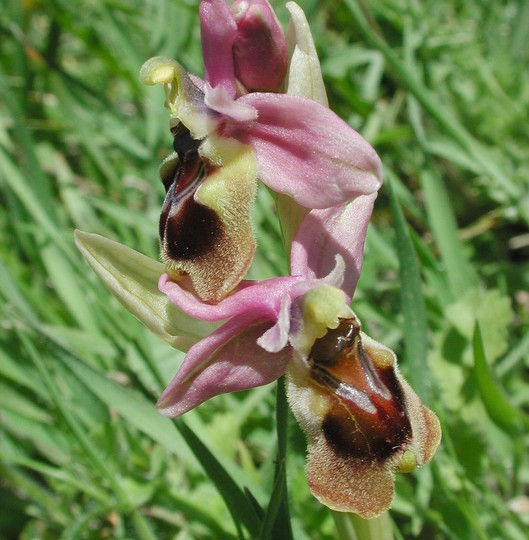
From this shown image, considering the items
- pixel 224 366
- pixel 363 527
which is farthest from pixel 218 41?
pixel 363 527

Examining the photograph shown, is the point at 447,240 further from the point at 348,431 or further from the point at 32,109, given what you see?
the point at 32,109

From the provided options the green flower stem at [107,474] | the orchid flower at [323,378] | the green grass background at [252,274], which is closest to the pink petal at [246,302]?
the orchid flower at [323,378]

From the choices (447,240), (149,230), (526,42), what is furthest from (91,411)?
(526,42)

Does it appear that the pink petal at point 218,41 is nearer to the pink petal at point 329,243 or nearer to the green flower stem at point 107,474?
the pink petal at point 329,243

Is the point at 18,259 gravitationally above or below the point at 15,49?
below

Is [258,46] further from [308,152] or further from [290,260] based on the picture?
[290,260]
